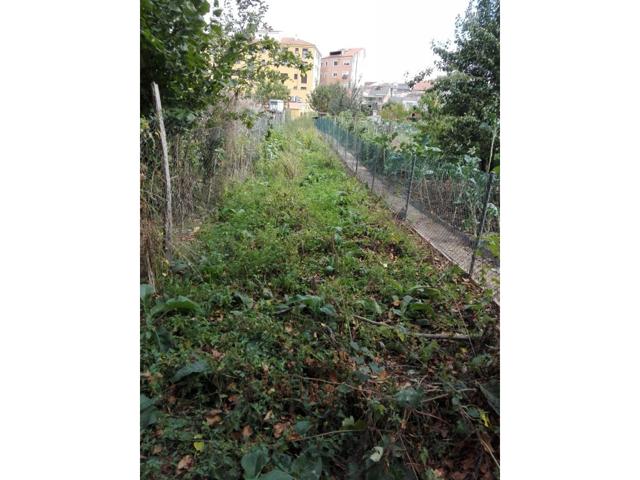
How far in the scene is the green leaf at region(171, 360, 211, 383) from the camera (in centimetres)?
205

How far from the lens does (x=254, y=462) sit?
1.56 meters

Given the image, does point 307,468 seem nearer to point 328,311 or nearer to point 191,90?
point 328,311

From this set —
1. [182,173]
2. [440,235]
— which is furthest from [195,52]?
[440,235]

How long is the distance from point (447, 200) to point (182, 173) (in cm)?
312

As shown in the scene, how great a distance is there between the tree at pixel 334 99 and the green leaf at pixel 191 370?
11.8 metres

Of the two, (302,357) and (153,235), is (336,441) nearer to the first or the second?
(302,357)

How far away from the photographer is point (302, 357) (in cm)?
223

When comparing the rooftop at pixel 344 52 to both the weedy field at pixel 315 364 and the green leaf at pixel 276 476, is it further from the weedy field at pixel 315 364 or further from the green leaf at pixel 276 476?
the green leaf at pixel 276 476

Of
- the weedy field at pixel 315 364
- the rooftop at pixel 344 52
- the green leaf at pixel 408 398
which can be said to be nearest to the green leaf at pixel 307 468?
the weedy field at pixel 315 364

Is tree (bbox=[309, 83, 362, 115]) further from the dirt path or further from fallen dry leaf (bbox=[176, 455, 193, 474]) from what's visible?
fallen dry leaf (bbox=[176, 455, 193, 474])

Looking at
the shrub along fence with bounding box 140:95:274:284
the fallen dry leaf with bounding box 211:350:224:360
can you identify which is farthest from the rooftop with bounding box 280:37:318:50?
the fallen dry leaf with bounding box 211:350:224:360

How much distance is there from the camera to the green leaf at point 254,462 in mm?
1516
